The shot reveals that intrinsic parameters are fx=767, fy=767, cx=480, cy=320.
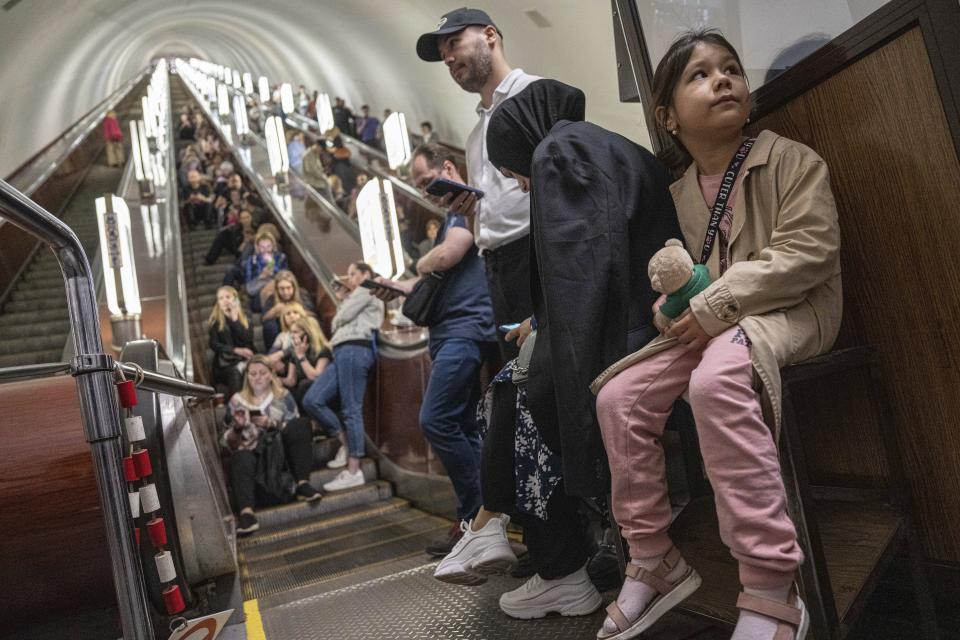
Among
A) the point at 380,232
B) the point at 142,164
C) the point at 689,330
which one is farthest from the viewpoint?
the point at 142,164

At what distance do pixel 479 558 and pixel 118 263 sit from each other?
404 centimetres

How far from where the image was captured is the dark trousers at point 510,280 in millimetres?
2465

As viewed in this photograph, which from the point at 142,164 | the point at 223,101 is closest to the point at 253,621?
the point at 142,164

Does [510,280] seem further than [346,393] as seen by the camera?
No

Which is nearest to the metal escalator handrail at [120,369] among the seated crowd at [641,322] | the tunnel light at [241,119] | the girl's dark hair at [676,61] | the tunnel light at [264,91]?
the seated crowd at [641,322]

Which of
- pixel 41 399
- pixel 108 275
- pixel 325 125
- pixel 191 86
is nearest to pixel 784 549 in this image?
pixel 41 399

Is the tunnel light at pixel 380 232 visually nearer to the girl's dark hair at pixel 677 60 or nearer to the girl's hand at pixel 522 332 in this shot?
the girl's hand at pixel 522 332

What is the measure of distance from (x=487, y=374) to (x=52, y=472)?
175cm

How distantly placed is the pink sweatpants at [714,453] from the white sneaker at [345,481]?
12.1 feet

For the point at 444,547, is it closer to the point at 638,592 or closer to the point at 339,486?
the point at 638,592

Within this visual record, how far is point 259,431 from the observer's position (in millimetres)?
4945

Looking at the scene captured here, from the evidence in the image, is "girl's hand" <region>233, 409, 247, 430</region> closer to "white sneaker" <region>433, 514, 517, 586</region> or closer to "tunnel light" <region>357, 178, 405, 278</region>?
"tunnel light" <region>357, 178, 405, 278</region>

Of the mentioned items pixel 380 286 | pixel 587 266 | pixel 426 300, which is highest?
pixel 380 286

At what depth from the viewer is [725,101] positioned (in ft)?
5.57
